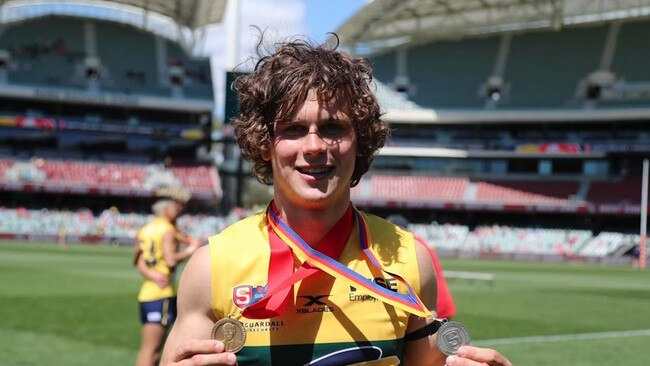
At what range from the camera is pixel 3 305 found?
1545 cm

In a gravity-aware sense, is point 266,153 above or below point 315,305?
above

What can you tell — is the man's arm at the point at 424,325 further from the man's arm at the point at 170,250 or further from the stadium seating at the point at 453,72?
the stadium seating at the point at 453,72

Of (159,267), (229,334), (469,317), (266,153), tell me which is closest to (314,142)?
(266,153)

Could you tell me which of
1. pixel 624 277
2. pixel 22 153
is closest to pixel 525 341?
pixel 624 277

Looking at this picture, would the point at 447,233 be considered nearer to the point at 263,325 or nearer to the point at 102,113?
the point at 102,113

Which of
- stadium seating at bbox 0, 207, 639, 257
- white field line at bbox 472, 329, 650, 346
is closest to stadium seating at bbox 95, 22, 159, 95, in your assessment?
stadium seating at bbox 0, 207, 639, 257

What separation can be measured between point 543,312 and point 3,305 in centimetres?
1112

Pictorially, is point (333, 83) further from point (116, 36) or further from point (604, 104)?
point (116, 36)

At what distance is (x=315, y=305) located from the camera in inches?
97.0

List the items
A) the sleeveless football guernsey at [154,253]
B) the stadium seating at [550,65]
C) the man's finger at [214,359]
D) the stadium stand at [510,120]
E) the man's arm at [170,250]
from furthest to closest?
the stadium seating at [550,65], the stadium stand at [510,120], the man's arm at [170,250], the sleeveless football guernsey at [154,253], the man's finger at [214,359]

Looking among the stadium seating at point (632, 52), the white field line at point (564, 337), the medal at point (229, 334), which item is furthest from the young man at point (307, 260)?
the stadium seating at point (632, 52)

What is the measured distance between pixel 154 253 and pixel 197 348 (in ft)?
20.3

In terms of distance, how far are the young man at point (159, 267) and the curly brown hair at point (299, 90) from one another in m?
5.53

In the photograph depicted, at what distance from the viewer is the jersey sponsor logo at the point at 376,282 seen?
8.09ft
